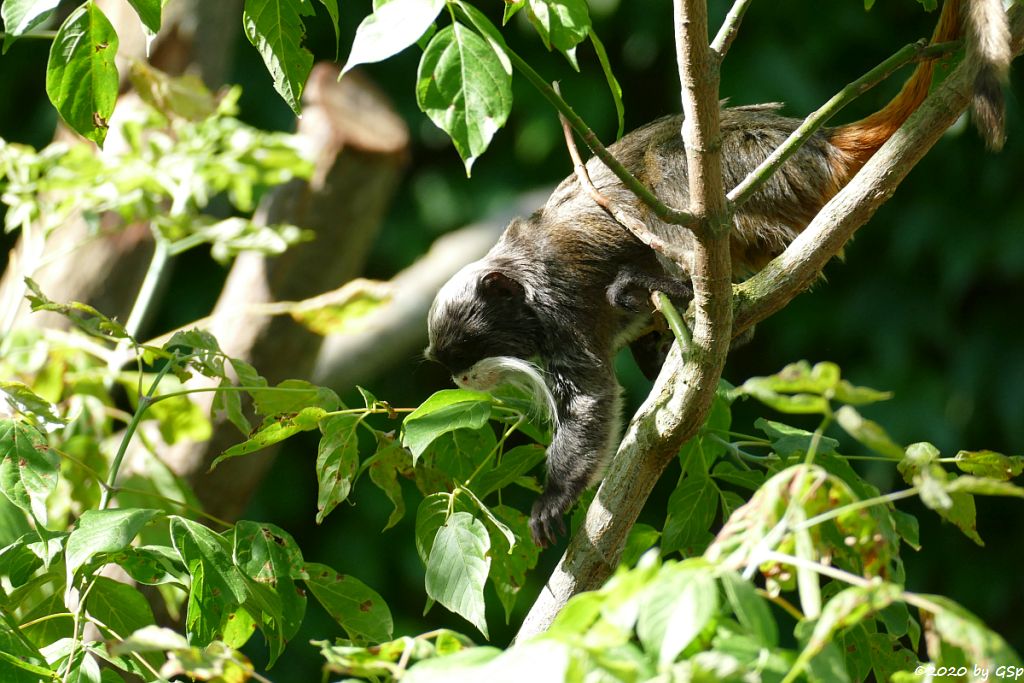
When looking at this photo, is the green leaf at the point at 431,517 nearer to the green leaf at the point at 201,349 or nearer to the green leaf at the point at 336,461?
the green leaf at the point at 336,461

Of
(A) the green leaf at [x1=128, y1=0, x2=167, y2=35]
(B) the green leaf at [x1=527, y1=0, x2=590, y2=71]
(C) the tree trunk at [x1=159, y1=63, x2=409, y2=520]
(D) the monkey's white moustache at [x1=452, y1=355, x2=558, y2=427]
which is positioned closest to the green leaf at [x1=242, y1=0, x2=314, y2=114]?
(A) the green leaf at [x1=128, y1=0, x2=167, y2=35]

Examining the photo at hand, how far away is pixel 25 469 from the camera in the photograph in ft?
2.73

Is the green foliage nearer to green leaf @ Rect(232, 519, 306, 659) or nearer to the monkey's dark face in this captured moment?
the monkey's dark face

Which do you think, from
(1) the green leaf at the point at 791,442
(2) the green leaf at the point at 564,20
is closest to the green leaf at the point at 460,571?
(1) the green leaf at the point at 791,442

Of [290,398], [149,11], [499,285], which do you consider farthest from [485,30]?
[499,285]

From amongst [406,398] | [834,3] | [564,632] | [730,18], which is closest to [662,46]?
[834,3]

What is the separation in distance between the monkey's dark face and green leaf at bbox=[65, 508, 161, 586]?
824 mm

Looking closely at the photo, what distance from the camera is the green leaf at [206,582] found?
2.66 ft

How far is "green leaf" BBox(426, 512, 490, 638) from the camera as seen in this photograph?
858 millimetres

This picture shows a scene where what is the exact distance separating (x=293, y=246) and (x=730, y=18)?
1451 millimetres

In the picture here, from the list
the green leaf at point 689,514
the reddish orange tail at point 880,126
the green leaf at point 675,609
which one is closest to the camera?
the green leaf at point 675,609

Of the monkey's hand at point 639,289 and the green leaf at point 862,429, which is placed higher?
the green leaf at point 862,429

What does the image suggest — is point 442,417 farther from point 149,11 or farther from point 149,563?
point 149,11

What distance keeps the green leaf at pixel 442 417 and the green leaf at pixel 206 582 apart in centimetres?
16
